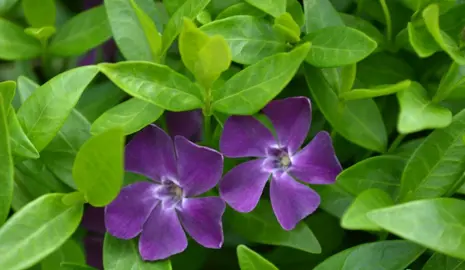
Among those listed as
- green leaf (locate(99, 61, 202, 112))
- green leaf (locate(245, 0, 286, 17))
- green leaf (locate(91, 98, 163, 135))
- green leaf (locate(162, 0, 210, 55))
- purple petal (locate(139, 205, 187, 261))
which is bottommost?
purple petal (locate(139, 205, 187, 261))

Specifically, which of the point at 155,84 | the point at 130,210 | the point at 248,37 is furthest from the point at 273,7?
the point at 130,210

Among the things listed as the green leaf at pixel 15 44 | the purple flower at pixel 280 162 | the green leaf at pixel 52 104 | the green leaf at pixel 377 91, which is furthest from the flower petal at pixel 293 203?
the green leaf at pixel 15 44

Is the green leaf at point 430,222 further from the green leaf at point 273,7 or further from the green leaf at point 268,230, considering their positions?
the green leaf at point 273,7

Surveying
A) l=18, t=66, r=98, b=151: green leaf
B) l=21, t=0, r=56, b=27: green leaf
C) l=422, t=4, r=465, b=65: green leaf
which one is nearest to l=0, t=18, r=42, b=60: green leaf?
l=21, t=0, r=56, b=27: green leaf

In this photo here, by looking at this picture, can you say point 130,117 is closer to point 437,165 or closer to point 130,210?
point 130,210

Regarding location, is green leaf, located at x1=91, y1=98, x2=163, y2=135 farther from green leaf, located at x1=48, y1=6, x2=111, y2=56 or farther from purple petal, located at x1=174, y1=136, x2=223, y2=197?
green leaf, located at x1=48, y1=6, x2=111, y2=56
